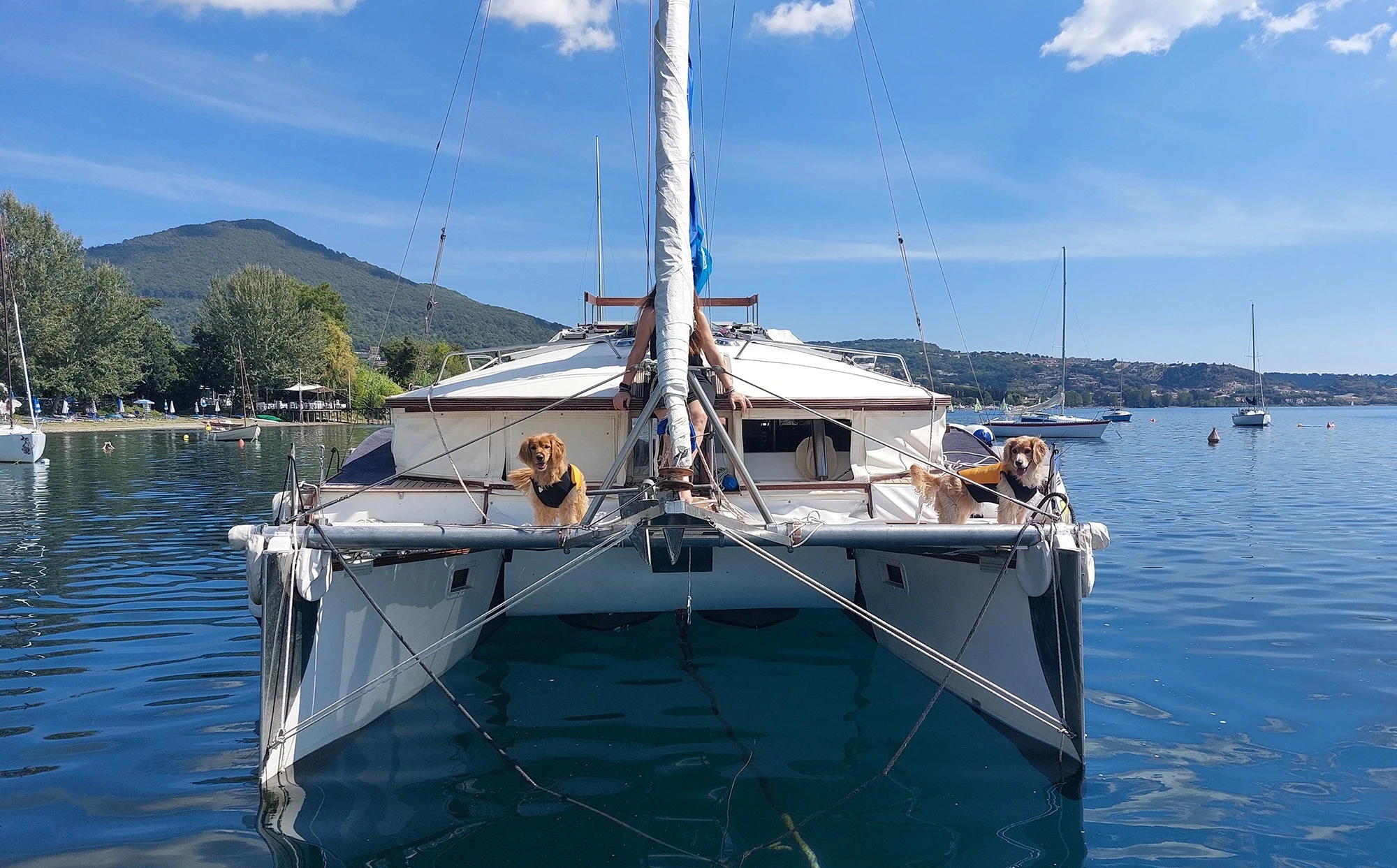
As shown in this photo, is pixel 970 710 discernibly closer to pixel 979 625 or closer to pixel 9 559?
pixel 979 625

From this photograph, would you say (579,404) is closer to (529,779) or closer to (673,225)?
(673,225)

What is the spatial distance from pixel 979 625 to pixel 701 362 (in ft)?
8.78

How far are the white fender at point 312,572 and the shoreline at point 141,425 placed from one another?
5089cm

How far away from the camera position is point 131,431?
5134cm

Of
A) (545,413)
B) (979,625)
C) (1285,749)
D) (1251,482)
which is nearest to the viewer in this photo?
(1285,749)

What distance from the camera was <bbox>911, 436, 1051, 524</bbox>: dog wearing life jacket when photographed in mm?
5766

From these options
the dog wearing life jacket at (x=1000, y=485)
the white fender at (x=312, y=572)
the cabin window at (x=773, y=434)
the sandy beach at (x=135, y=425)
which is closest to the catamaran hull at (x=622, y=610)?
the white fender at (x=312, y=572)

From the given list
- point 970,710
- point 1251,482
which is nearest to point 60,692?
point 970,710

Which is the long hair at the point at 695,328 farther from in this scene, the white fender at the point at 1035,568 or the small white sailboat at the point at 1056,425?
the small white sailboat at the point at 1056,425

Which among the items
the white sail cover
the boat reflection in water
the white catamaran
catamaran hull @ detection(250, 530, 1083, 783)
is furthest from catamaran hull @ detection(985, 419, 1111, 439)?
the white sail cover

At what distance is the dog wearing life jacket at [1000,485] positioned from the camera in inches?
227

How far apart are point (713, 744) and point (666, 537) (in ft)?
5.64

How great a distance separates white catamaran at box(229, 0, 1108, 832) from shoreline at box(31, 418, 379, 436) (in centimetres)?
4948

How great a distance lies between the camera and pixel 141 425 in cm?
5672
